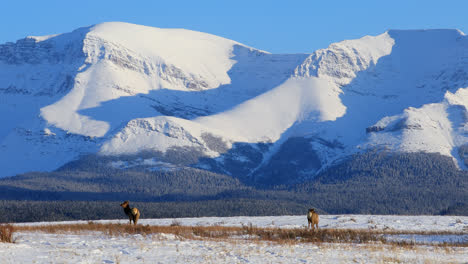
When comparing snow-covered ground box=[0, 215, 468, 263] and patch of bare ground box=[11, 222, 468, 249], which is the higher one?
patch of bare ground box=[11, 222, 468, 249]

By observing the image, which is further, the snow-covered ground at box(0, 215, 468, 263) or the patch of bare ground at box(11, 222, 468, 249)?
the patch of bare ground at box(11, 222, 468, 249)

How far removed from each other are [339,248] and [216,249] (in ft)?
26.8

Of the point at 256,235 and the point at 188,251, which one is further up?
the point at 256,235

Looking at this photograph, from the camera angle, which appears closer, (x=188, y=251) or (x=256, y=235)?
(x=188, y=251)

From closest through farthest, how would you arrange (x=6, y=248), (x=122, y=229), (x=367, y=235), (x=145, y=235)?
(x=6, y=248)
(x=145, y=235)
(x=122, y=229)
(x=367, y=235)

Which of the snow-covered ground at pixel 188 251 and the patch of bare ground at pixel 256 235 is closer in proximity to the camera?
the snow-covered ground at pixel 188 251

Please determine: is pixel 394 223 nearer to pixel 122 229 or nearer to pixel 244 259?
pixel 122 229

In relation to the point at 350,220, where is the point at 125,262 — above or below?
below

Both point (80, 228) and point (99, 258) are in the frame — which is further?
point (80, 228)

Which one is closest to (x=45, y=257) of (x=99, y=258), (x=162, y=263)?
(x=99, y=258)

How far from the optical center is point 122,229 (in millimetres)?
56469

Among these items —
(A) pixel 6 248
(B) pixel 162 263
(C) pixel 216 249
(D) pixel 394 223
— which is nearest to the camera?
(B) pixel 162 263

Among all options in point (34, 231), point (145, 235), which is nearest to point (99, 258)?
point (145, 235)

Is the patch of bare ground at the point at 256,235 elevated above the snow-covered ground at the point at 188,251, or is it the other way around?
the patch of bare ground at the point at 256,235
